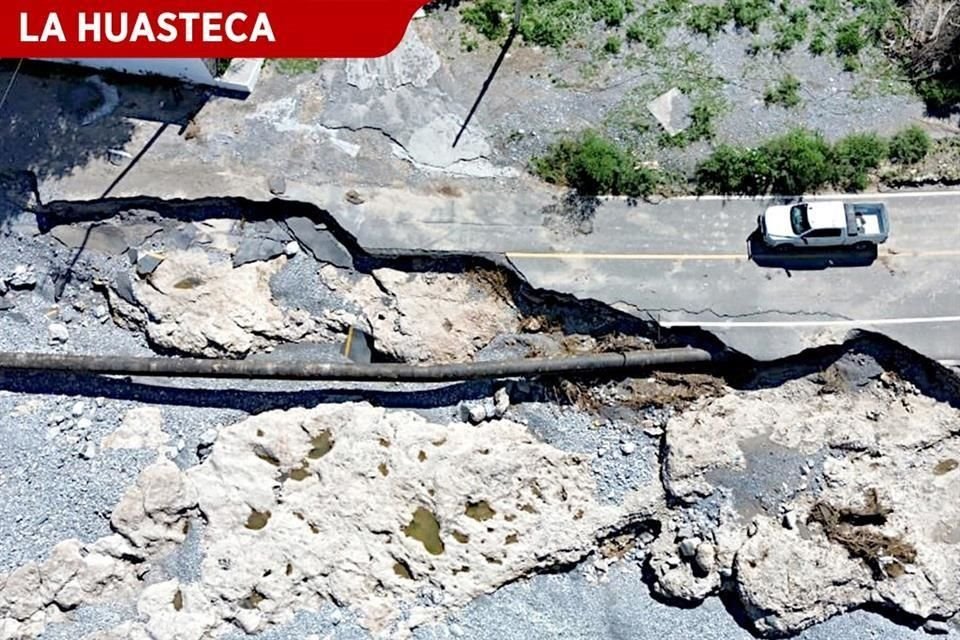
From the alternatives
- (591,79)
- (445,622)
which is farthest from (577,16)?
(445,622)

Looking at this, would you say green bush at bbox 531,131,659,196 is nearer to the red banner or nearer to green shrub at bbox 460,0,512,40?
green shrub at bbox 460,0,512,40

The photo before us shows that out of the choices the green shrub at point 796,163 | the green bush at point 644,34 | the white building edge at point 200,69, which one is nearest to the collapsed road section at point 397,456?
the white building edge at point 200,69

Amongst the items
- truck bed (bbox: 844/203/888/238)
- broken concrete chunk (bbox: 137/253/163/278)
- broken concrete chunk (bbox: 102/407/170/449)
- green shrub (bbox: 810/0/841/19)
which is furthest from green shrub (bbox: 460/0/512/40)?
broken concrete chunk (bbox: 102/407/170/449)

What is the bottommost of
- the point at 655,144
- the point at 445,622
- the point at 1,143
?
the point at 445,622

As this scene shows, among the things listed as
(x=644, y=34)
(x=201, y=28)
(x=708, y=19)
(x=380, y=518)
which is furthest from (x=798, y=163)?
(x=201, y=28)

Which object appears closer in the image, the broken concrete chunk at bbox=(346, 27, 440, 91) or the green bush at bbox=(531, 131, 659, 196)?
the green bush at bbox=(531, 131, 659, 196)

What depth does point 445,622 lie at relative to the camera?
52.2 ft

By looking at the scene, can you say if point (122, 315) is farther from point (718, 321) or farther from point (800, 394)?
point (800, 394)

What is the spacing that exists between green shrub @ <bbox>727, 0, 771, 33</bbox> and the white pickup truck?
452cm

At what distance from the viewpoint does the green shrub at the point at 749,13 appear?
1850cm

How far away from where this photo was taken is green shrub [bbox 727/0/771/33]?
18.5 metres

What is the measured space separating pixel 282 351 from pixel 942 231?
46.9 ft

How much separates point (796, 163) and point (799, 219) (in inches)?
53.4

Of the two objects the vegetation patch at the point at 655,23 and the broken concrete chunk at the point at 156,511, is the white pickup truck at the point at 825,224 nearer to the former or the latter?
the vegetation patch at the point at 655,23
